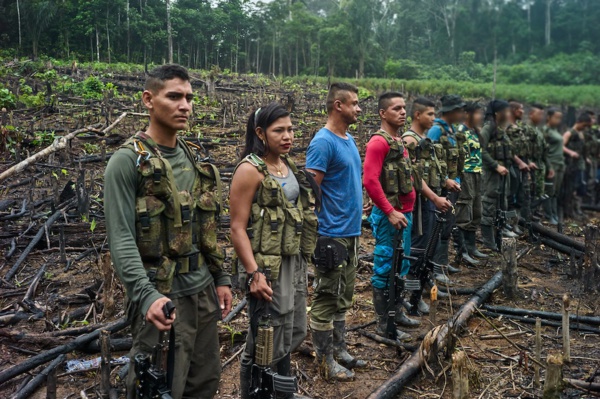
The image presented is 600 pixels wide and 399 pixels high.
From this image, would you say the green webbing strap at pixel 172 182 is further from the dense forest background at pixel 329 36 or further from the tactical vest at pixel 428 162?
the dense forest background at pixel 329 36

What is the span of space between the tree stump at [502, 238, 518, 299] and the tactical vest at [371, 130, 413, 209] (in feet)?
5.85

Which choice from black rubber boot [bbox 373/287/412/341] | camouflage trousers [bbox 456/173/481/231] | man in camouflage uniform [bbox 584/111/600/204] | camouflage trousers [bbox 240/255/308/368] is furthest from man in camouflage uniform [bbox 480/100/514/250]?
camouflage trousers [bbox 240/255/308/368]

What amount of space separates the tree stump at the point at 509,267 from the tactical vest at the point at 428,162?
3.32 ft

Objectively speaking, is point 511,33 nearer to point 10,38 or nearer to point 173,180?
point 10,38

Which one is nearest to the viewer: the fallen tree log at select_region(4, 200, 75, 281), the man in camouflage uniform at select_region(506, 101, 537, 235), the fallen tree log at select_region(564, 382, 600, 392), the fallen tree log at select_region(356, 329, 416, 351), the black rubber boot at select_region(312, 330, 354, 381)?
the fallen tree log at select_region(564, 382, 600, 392)

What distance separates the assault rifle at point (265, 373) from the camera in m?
3.08

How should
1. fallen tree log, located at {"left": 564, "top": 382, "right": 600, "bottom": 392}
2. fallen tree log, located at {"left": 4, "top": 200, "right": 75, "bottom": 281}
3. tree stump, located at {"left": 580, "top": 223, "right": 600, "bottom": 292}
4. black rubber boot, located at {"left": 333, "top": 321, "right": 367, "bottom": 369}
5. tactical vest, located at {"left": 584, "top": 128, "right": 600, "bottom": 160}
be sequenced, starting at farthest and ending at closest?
tactical vest, located at {"left": 584, "top": 128, "right": 600, "bottom": 160} → tree stump, located at {"left": 580, "top": 223, "right": 600, "bottom": 292} → fallen tree log, located at {"left": 4, "top": 200, "right": 75, "bottom": 281} → black rubber boot, located at {"left": 333, "top": 321, "right": 367, "bottom": 369} → fallen tree log, located at {"left": 564, "top": 382, "right": 600, "bottom": 392}

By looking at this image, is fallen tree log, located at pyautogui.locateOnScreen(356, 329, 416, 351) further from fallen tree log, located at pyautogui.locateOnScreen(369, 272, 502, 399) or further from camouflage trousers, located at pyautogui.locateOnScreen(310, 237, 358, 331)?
camouflage trousers, located at pyautogui.locateOnScreen(310, 237, 358, 331)

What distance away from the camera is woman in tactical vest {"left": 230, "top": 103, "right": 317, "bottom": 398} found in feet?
10.4

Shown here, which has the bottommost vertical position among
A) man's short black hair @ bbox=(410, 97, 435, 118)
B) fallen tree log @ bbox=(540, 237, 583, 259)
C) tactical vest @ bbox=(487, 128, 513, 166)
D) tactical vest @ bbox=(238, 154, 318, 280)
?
fallen tree log @ bbox=(540, 237, 583, 259)

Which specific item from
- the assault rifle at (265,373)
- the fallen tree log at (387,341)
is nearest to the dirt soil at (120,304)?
the fallen tree log at (387,341)

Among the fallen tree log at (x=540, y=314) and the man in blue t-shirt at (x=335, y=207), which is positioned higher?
the man in blue t-shirt at (x=335, y=207)

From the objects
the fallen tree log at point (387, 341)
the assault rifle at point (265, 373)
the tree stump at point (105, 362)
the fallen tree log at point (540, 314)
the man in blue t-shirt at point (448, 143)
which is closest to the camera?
the assault rifle at point (265, 373)

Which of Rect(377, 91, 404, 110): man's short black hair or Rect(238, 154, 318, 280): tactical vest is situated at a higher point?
Rect(377, 91, 404, 110): man's short black hair
